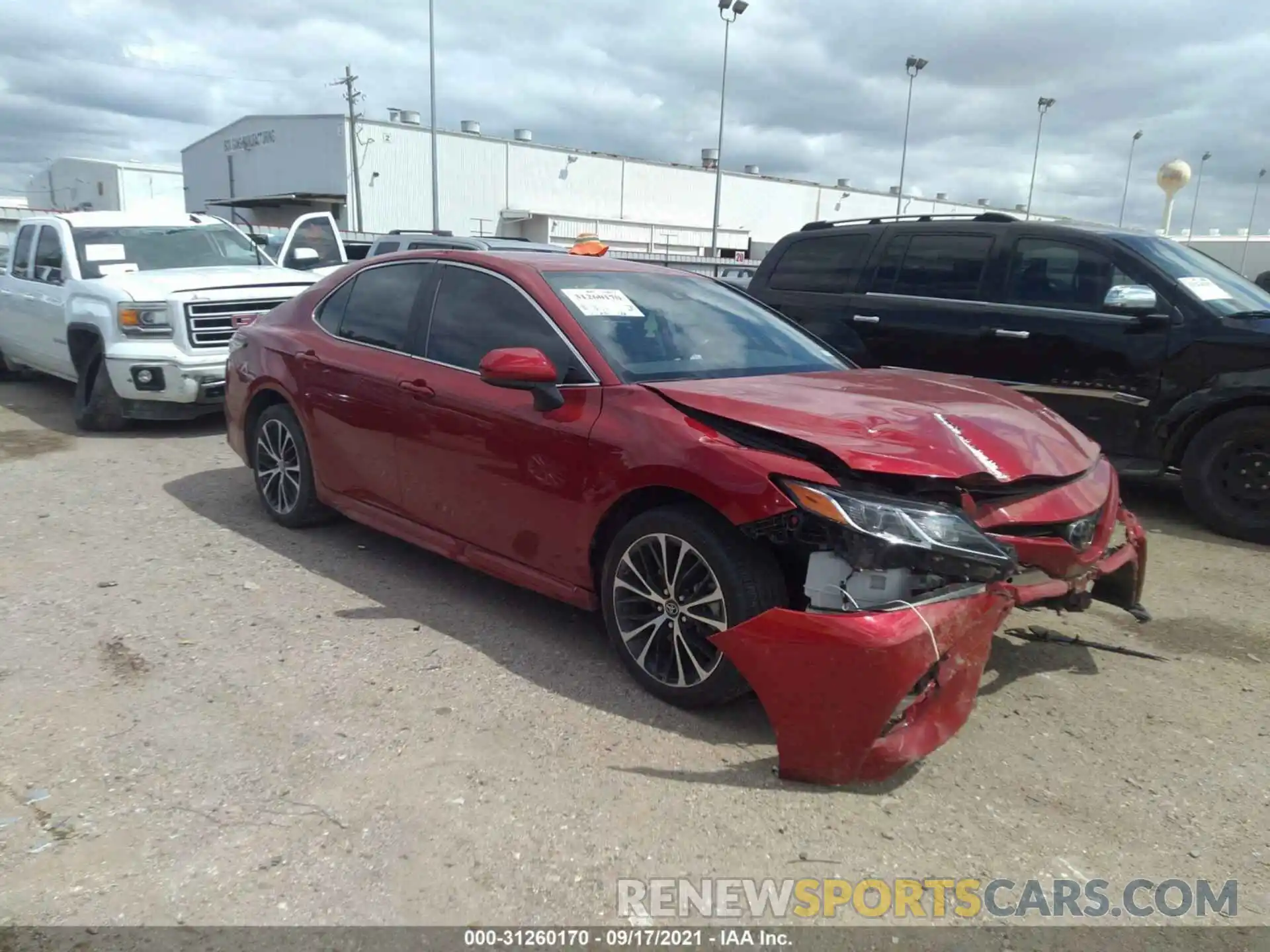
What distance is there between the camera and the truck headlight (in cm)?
772

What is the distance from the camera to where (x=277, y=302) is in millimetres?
8273

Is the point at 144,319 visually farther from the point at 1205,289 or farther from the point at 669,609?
the point at 1205,289

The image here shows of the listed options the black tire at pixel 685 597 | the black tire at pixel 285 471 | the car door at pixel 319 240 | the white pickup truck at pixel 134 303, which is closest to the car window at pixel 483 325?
the black tire at pixel 685 597

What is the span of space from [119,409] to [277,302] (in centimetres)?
163

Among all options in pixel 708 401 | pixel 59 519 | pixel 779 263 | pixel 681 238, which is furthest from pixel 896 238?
pixel 681 238

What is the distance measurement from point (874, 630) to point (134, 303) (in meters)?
7.24

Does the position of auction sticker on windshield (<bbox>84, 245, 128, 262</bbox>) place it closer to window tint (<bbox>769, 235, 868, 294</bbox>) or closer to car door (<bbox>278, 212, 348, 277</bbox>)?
car door (<bbox>278, 212, 348, 277</bbox>)

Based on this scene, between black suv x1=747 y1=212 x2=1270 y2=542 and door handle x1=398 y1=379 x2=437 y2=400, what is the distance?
3.92 meters

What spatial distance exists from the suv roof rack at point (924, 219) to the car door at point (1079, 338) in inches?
13.3

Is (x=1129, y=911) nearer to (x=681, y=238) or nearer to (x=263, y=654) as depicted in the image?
(x=263, y=654)

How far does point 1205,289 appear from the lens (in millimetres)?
6020

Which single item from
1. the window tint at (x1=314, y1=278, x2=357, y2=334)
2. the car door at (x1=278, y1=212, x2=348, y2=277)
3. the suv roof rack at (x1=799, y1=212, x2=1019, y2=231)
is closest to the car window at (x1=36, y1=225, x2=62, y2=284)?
the car door at (x1=278, y1=212, x2=348, y2=277)

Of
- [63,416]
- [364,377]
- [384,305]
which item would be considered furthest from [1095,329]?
[63,416]

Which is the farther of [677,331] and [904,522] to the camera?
[677,331]
